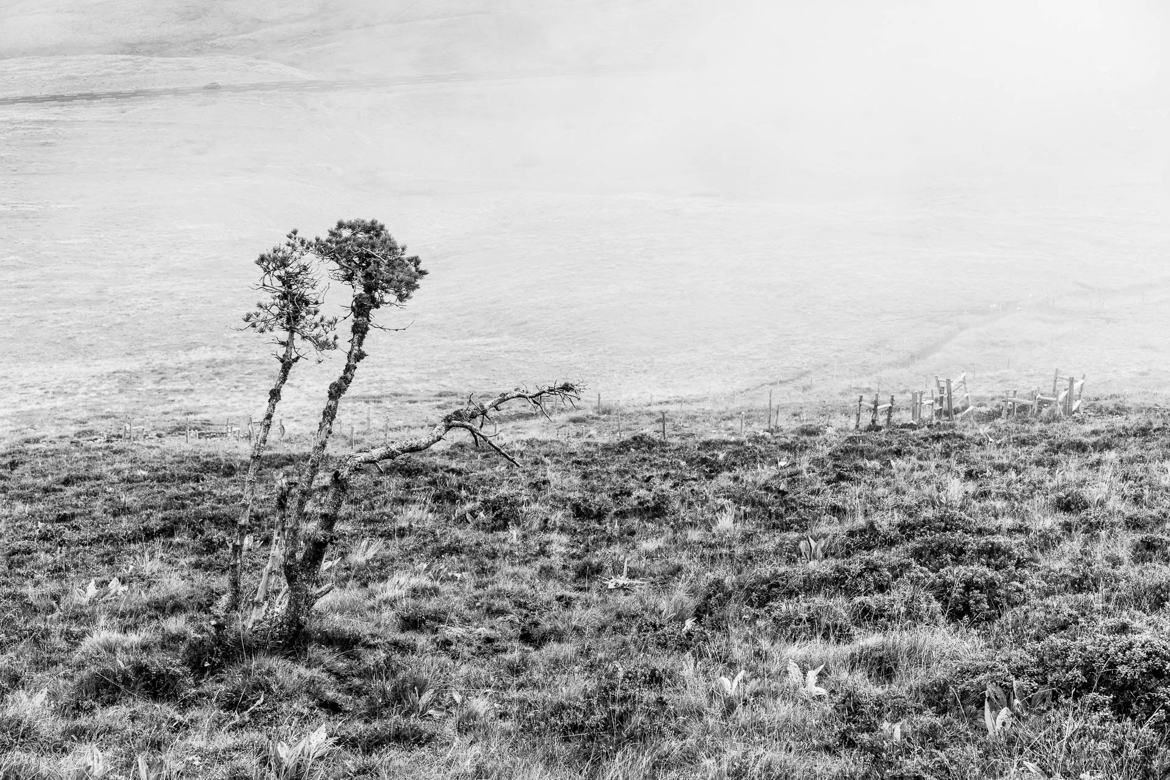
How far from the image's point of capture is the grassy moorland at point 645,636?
5.71 meters

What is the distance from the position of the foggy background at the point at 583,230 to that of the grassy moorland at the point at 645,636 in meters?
27.5

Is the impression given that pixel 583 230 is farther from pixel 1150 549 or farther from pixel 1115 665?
pixel 1115 665

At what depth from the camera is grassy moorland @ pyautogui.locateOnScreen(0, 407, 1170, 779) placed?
5715 millimetres

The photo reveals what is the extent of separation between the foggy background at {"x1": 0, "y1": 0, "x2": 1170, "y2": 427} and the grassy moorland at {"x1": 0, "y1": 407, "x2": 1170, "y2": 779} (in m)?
27.5

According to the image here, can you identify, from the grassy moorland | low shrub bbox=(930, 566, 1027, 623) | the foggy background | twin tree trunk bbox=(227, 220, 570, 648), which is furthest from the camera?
the foggy background

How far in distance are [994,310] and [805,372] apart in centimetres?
2431

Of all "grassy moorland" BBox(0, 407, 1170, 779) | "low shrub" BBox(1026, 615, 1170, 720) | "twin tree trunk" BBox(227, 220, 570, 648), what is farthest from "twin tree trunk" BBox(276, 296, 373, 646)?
"low shrub" BBox(1026, 615, 1170, 720)

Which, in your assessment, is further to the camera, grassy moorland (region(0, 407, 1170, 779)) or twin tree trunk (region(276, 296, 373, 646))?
twin tree trunk (region(276, 296, 373, 646))

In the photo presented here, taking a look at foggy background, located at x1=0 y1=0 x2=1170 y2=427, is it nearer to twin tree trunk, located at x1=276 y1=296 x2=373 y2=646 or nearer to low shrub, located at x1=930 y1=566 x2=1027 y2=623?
twin tree trunk, located at x1=276 y1=296 x2=373 y2=646

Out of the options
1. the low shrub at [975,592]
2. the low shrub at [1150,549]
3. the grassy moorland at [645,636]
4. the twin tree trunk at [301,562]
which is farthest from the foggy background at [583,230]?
the low shrub at [975,592]

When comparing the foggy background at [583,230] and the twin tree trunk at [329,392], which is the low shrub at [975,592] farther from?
the foggy background at [583,230]

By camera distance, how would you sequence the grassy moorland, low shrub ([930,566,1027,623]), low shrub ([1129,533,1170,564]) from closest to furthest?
the grassy moorland → low shrub ([930,566,1027,623]) → low shrub ([1129,533,1170,564])

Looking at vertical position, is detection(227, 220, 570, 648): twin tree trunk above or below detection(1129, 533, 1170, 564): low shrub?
above

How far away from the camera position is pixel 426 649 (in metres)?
8.47
